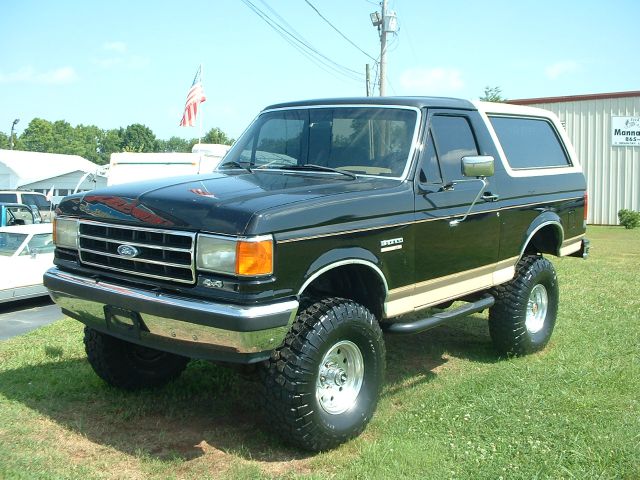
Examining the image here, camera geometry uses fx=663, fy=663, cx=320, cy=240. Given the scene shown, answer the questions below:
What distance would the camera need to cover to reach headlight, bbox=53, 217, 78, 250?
4.42 meters

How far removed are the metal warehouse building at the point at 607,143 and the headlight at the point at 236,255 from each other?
69.0ft

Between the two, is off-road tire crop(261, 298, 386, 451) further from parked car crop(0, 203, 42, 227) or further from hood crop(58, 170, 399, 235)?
parked car crop(0, 203, 42, 227)

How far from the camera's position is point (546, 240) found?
6.59m

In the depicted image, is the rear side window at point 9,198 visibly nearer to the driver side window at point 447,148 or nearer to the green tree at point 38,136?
the driver side window at point 447,148

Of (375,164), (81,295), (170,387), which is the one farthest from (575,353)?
(81,295)

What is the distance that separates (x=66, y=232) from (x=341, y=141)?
2075 millimetres

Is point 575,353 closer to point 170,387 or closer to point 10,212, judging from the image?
point 170,387

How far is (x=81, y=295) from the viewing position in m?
4.17

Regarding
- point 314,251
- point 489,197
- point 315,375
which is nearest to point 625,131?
point 489,197

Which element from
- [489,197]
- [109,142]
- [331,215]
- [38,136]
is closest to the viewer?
[331,215]

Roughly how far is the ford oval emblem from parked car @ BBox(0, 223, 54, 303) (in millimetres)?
7056

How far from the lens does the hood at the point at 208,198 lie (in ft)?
12.0

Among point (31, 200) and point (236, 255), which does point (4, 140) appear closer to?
point (31, 200)

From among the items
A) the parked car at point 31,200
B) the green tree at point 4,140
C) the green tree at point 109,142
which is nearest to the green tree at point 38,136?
the green tree at point 4,140
